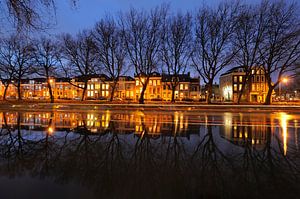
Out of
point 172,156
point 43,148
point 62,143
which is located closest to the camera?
point 172,156

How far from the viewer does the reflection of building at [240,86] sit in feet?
211

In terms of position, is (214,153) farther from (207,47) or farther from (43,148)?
(207,47)

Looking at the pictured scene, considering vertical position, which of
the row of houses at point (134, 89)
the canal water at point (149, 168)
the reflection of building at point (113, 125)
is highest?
the row of houses at point (134, 89)

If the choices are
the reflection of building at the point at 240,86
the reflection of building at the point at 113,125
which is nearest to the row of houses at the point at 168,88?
the reflection of building at the point at 240,86

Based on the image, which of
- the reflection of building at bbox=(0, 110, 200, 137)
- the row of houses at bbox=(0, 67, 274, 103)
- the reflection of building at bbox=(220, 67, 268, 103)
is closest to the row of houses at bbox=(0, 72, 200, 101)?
the row of houses at bbox=(0, 67, 274, 103)

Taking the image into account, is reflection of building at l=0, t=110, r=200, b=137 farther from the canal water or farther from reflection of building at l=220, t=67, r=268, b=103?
reflection of building at l=220, t=67, r=268, b=103

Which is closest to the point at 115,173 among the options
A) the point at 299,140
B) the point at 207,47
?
the point at 299,140

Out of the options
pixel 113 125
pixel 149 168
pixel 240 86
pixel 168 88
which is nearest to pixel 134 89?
pixel 168 88

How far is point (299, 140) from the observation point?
811 cm

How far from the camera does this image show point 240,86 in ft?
234

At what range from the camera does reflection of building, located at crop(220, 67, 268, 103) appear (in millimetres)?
64463

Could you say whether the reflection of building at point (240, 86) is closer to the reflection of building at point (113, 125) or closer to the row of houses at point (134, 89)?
the row of houses at point (134, 89)

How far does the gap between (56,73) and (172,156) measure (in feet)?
136

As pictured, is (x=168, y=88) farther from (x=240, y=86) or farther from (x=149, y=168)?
(x=149, y=168)
